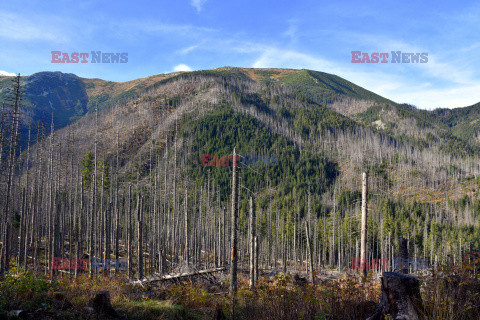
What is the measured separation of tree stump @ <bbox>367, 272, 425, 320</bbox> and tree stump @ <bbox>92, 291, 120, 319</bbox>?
7705 mm

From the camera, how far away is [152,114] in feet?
494

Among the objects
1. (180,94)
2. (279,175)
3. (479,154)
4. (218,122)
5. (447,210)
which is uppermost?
(180,94)

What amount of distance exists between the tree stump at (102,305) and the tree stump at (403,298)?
7.70 meters

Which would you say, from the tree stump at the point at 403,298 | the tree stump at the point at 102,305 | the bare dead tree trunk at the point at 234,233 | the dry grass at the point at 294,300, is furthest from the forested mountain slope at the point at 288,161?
the tree stump at the point at 403,298

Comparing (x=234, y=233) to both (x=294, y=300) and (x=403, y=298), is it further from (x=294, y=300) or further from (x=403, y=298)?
(x=403, y=298)

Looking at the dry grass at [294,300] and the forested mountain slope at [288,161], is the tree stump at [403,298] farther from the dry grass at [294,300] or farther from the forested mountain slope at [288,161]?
the forested mountain slope at [288,161]

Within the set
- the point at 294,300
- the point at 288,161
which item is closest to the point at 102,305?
the point at 294,300

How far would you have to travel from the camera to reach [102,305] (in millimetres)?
8344

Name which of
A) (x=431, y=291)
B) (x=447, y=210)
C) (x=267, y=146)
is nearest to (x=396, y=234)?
(x=447, y=210)

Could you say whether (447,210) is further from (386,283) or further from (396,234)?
(386,283)

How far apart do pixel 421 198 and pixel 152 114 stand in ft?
440

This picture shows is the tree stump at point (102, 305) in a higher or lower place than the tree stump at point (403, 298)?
lower

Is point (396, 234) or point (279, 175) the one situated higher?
point (279, 175)

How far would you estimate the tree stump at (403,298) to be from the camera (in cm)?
489
